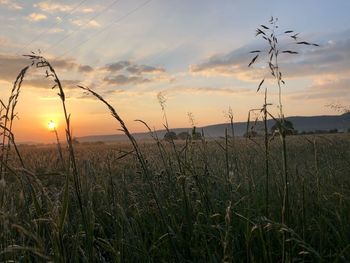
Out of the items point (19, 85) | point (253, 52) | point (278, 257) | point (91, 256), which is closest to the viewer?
point (19, 85)

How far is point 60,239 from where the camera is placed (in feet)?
5.15

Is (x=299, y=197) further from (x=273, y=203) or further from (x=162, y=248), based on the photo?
(x=162, y=248)

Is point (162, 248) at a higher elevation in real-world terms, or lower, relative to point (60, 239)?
lower

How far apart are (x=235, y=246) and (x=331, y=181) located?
238cm

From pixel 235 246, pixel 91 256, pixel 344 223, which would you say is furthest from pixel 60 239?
pixel 344 223

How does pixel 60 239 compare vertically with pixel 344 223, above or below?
above

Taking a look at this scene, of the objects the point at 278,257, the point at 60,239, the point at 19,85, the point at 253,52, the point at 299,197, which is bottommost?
the point at 278,257

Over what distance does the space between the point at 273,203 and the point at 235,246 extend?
39.5 inches

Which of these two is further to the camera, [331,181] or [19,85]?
[331,181]

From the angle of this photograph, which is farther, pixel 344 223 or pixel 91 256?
pixel 344 223

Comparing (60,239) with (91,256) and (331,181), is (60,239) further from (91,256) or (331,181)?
(331,181)

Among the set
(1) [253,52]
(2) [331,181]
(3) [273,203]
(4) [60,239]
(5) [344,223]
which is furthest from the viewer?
(2) [331,181]

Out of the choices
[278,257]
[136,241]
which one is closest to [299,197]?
[278,257]

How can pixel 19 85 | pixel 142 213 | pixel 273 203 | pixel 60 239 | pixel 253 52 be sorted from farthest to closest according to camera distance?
pixel 142 213
pixel 273 203
pixel 253 52
pixel 19 85
pixel 60 239
